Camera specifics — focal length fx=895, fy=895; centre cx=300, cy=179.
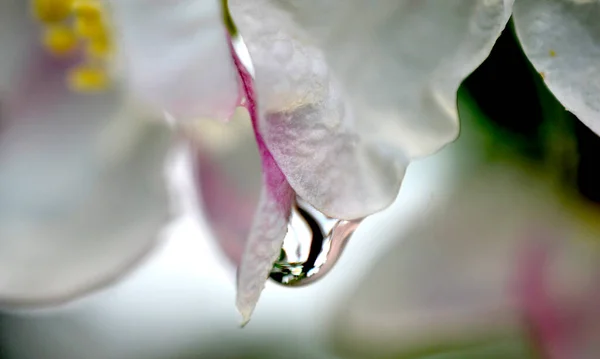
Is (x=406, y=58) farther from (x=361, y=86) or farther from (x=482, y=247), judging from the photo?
(x=482, y=247)

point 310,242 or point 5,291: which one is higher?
point 310,242

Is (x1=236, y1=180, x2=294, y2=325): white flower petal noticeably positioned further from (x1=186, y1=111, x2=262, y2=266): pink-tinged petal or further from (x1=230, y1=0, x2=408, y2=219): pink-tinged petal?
(x1=186, y1=111, x2=262, y2=266): pink-tinged petal

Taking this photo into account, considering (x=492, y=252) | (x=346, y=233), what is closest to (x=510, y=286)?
(x=492, y=252)

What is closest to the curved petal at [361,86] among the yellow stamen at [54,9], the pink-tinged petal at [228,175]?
the pink-tinged petal at [228,175]

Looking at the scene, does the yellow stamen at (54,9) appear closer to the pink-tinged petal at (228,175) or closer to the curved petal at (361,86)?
the pink-tinged petal at (228,175)

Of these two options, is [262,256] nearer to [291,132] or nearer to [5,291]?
[291,132]

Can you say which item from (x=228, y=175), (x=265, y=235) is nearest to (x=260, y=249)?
(x=265, y=235)

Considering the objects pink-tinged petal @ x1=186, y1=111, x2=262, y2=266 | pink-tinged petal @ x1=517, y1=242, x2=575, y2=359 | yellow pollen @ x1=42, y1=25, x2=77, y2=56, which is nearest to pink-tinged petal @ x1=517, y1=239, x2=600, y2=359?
pink-tinged petal @ x1=517, y1=242, x2=575, y2=359
